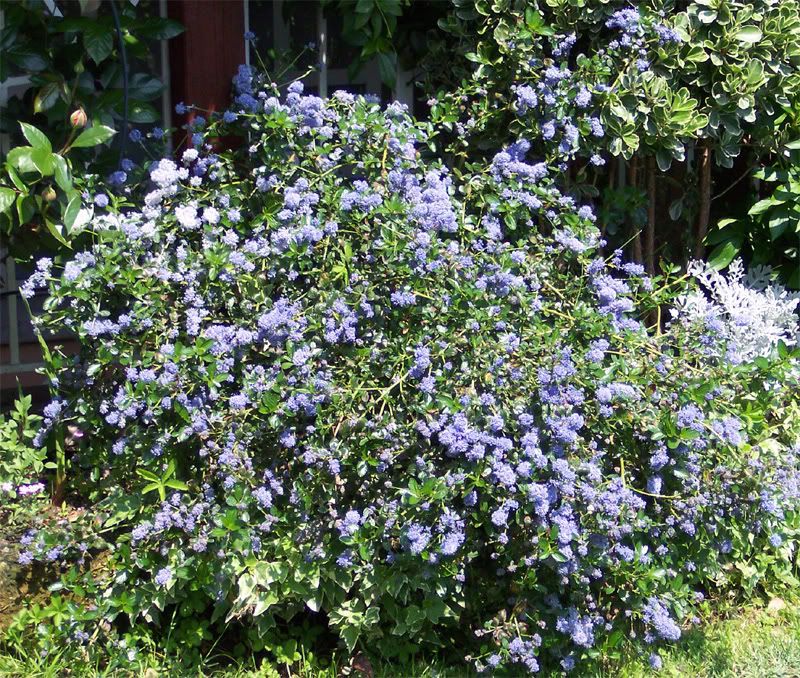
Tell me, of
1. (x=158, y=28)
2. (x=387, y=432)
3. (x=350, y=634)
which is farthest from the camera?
(x=158, y=28)

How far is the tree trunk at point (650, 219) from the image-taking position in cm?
402

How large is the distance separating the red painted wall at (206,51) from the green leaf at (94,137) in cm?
55

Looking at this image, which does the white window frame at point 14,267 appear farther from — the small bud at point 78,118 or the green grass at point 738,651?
the green grass at point 738,651

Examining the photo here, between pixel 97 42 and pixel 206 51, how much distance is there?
47 cm

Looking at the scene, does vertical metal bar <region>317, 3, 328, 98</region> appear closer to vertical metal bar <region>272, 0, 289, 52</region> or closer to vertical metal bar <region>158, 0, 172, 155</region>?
vertical metal bar <region>272, 0, 289, 52</region>

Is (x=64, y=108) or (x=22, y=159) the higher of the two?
(x=64, y=108)

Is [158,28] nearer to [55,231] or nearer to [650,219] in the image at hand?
[55,231]

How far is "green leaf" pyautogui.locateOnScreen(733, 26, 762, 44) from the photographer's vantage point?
11.7 feet

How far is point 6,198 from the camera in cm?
280

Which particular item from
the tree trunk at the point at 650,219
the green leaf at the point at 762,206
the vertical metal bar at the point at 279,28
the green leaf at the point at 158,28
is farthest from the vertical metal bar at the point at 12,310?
the green leaf at the point at 762,206

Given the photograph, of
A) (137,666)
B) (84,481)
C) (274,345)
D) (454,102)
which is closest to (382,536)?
(274,345)

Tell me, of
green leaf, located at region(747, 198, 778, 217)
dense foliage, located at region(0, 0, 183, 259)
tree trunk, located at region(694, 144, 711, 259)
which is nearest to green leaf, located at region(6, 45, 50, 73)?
dense foliage, located at region(0, 0, 183, 259)

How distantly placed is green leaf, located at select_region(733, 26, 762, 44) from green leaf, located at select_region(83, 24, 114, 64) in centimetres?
220

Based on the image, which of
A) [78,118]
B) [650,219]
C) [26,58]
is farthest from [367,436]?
[650,219]
